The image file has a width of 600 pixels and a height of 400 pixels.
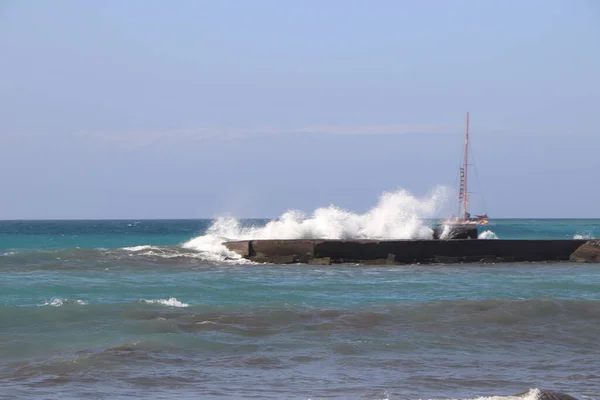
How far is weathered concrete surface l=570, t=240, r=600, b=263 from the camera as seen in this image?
80.4 ft

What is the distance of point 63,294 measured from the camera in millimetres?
15391

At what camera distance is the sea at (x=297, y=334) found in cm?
828

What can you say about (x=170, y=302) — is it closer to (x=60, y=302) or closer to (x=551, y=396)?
(x=60, y=302)

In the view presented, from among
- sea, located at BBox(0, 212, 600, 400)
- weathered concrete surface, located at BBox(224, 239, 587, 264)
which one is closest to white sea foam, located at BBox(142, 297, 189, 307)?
sea, located at BBox(0, 212, 600, 400)

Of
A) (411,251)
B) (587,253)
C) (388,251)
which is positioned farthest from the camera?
(587,253)

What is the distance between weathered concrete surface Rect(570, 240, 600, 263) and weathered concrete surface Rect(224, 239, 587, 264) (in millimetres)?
981

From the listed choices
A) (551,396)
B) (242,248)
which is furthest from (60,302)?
(242,248)

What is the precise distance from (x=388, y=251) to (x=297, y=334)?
12205mm

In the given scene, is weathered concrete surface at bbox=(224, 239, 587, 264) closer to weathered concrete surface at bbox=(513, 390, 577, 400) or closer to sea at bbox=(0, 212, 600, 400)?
sea at bbox=(0, 212, 600, 400)

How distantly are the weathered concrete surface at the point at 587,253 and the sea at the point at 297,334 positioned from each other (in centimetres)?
452

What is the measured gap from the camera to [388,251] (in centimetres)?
2308

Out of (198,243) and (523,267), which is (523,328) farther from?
(198,243)

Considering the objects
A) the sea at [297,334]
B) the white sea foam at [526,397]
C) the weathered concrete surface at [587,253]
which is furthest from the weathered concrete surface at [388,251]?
the white sea foam at [526,397]

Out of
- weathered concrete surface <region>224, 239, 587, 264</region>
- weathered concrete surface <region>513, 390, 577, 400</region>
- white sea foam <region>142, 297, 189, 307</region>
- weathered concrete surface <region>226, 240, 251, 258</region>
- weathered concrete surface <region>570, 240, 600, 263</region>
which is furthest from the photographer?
weathered concrete surface <region>570, 240, 600, 263</region>
